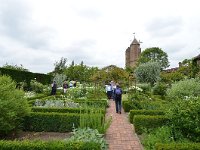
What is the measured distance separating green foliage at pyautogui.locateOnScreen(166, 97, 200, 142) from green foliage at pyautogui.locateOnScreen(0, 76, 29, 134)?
16.2 feet

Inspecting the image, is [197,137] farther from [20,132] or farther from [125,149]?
[20,132]

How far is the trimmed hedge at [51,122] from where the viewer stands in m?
10.6

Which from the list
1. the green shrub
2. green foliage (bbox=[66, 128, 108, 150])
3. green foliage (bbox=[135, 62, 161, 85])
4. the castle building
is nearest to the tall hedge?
green foliage (bbox=[135, 62, 161, 85])

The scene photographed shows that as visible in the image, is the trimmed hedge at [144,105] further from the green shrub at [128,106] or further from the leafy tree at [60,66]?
the leafy tree at [60,66]

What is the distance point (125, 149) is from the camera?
804cm

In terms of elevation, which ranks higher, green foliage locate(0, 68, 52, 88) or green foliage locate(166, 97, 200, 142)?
green foliage locate(0, 68, 52, 88)

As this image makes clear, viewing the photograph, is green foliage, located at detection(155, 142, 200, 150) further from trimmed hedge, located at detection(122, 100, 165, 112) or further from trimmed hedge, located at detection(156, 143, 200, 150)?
trimmed hedge, located at detection(122, 100, 165, 112)

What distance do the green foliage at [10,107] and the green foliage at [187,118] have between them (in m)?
4.95

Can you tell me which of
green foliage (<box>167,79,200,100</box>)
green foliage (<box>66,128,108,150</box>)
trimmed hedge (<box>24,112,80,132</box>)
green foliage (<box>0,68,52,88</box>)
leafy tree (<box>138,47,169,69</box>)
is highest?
leafy tree (<box>138,47,169,69</box>)

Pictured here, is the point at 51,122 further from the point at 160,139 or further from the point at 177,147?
the point at 177,147

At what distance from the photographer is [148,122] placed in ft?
33.1

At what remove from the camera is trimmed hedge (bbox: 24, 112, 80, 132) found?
10609mm

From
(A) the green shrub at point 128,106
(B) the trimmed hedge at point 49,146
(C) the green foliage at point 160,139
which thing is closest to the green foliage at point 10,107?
(B) the trimmed hedge at point 49,146

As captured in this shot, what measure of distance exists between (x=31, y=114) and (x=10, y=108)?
155 centimetres
